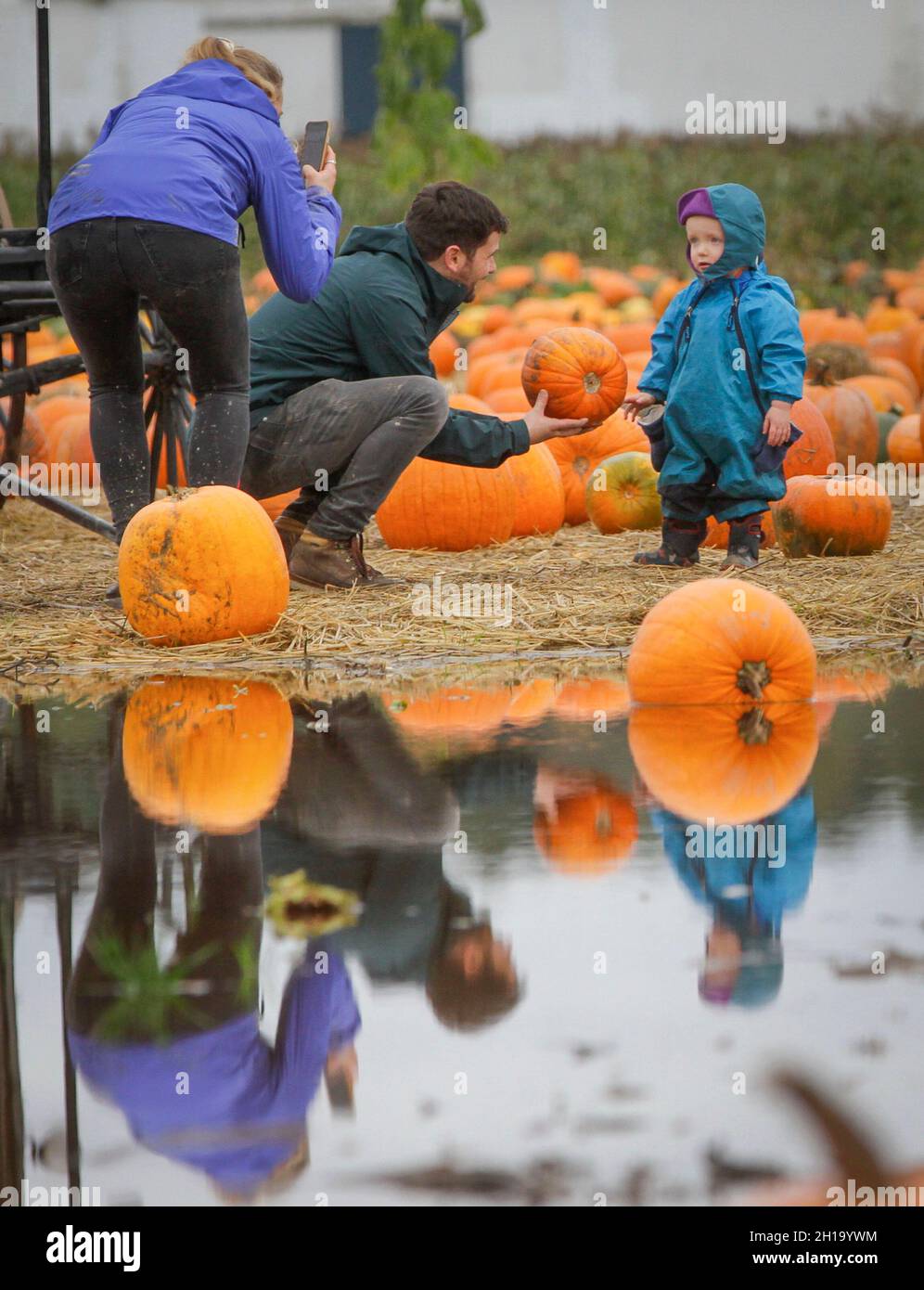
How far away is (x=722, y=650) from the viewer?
3996mm

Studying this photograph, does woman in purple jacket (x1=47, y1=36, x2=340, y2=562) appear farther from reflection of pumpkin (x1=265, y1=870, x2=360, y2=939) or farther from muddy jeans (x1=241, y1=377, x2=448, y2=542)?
reflection of pumpkin (x1=265, y1=870, x2=360, y2=939)

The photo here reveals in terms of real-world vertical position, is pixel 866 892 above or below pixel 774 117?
below

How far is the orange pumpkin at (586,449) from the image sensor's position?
7.82 m

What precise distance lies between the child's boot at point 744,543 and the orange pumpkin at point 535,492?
1267 mm

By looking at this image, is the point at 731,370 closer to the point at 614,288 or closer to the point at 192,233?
the point at 192,233

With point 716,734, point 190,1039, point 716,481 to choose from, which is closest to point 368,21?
point 716,481

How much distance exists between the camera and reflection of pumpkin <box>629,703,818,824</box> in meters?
3.18

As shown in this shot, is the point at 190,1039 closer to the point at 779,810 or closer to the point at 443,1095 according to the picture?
the point at 443,1095

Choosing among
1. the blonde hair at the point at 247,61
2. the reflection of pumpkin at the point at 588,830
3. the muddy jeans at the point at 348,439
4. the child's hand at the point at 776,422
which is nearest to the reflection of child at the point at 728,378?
the child's hand at the point at 776,422

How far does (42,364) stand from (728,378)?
264cm

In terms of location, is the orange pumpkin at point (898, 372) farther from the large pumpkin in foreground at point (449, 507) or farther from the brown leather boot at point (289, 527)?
the brown leather boot at point (289, 527)

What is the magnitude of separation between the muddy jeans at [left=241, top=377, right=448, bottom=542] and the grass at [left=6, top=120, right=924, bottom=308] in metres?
11.7

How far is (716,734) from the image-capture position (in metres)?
3.77
